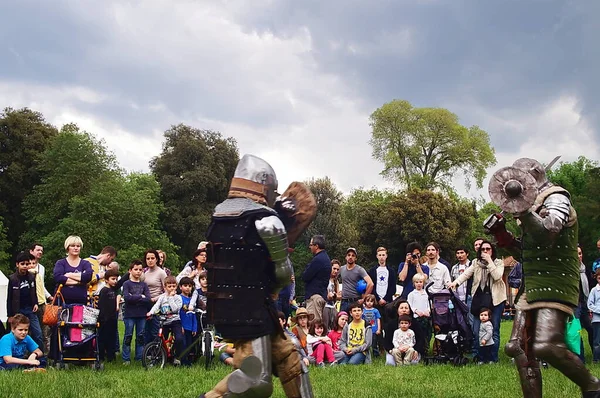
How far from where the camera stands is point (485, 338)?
10500 millimetres

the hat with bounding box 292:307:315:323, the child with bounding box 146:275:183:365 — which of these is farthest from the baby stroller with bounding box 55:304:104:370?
the hat with bounding box 292:307:315:323

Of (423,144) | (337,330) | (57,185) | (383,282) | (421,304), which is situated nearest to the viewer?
(421,304)

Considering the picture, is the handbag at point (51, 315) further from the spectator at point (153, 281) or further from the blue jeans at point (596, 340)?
the blue jeans at point (596, 340)

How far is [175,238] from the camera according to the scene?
4553cm

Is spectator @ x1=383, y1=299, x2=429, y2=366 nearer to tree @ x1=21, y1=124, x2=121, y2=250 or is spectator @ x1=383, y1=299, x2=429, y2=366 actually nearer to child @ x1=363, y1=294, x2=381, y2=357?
child @ x1=363, y1=294, x2=381, y2=357

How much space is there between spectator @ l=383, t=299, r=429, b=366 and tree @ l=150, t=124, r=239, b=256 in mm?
32657

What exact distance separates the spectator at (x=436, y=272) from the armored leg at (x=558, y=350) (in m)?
Result: 5.52

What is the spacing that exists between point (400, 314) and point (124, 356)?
4.52 m

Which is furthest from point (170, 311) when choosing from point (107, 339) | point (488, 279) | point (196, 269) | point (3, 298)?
point (3, 298)

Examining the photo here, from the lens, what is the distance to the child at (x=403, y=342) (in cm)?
1052

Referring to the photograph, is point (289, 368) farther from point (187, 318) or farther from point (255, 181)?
point (187, 318)

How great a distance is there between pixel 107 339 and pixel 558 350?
762cm

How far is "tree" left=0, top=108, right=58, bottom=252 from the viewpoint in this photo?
39.5 m

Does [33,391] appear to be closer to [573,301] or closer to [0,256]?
[573,301]
